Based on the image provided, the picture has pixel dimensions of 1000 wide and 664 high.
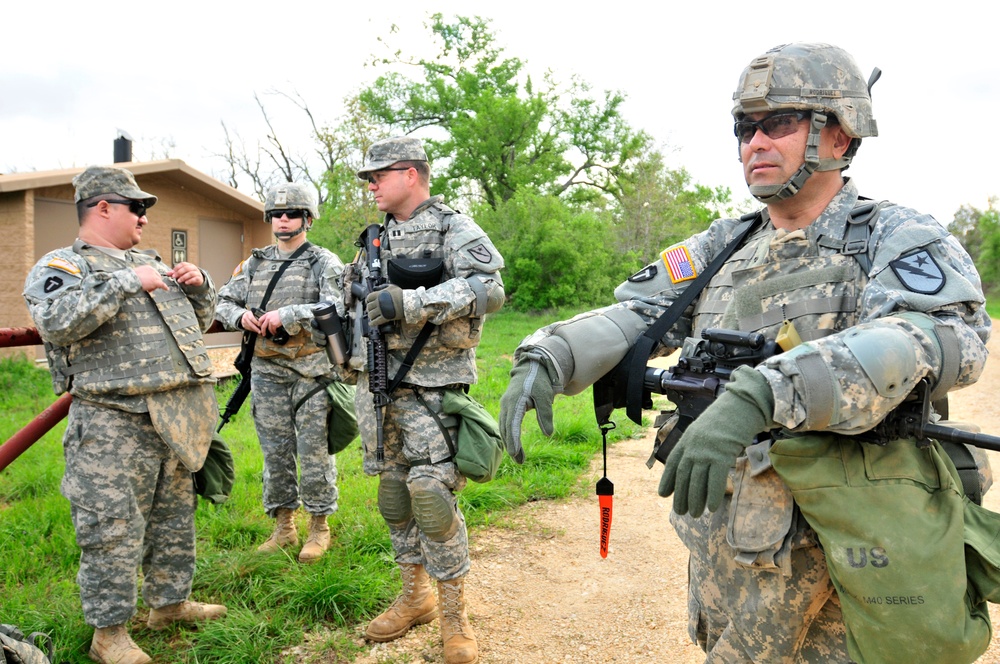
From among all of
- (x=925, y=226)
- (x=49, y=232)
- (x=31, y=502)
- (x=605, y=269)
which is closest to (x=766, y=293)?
(x=925, y=226)

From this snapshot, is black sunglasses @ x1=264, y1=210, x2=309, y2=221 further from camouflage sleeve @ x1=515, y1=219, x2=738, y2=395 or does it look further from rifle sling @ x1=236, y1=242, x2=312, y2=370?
camouflage sleeve @ x1=515, y1=219, x2=738, y2=395

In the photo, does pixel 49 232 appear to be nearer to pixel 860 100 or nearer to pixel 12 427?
pixel 12 427

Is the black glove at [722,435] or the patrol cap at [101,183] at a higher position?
the patrol cap at [101,183]

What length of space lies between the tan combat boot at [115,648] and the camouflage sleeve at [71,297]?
1.32 meters

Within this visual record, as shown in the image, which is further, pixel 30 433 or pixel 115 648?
pixel 115 648

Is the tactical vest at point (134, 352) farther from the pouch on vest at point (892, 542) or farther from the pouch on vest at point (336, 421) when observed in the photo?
the pouch on vest at point (892, 542)

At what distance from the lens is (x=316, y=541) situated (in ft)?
15.1

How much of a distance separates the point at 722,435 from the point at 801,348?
0.28 meters

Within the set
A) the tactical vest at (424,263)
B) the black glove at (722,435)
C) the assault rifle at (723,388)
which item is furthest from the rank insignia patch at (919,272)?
the tactical vest at (424,263)

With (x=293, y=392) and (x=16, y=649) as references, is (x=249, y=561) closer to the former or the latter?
(x=293, y=392)

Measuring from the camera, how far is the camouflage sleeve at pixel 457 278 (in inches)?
137

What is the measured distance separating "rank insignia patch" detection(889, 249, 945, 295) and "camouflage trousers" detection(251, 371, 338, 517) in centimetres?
370

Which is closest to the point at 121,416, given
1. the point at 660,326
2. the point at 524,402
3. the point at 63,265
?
the point at 63,265

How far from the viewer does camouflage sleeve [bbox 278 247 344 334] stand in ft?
14.8
